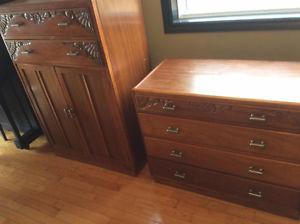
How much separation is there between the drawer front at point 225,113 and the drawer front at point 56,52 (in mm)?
365

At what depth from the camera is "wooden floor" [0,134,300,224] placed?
1.59 metres

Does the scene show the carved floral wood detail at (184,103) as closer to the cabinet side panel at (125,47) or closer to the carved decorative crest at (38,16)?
the cabinet side panel at (125,47)

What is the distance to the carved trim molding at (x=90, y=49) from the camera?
1.52 meters

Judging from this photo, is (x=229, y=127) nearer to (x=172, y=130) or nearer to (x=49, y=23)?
(x=172, y=130)

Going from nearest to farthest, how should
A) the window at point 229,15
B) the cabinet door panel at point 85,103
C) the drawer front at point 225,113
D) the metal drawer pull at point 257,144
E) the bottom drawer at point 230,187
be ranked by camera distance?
the drawer front at point 225,113
the metal drawer pull at point 257,144
the bottom drawer at point 230,187
the window at point 229,15
the cabinet door panel at point 85,103

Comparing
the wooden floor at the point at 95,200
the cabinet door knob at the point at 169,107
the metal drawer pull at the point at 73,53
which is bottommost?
the wooden floor at the point at 95,200

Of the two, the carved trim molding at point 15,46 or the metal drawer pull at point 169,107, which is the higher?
the carved trim molding at point 15,46

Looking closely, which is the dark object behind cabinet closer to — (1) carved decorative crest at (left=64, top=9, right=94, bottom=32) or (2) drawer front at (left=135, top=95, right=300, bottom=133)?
(1) carved decorative crest at (left=64, top=9, right=94, bottom=32)

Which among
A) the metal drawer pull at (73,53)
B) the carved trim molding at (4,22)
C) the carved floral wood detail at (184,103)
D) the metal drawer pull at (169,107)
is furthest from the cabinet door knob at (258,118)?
the carved trim molding at (4,22)

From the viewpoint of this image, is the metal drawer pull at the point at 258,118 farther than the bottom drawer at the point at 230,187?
No

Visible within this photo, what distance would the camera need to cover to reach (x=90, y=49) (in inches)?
60.6

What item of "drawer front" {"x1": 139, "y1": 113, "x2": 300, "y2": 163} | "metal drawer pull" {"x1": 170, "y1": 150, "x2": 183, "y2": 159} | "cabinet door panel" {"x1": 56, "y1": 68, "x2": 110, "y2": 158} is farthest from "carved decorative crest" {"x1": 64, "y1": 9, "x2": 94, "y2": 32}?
"metal drawer pull" {"x1": 170, "y1": 150, "x2": 183, "y2": 159}

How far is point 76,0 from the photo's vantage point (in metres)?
1.42

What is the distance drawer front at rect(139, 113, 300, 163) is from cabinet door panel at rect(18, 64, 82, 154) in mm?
660
